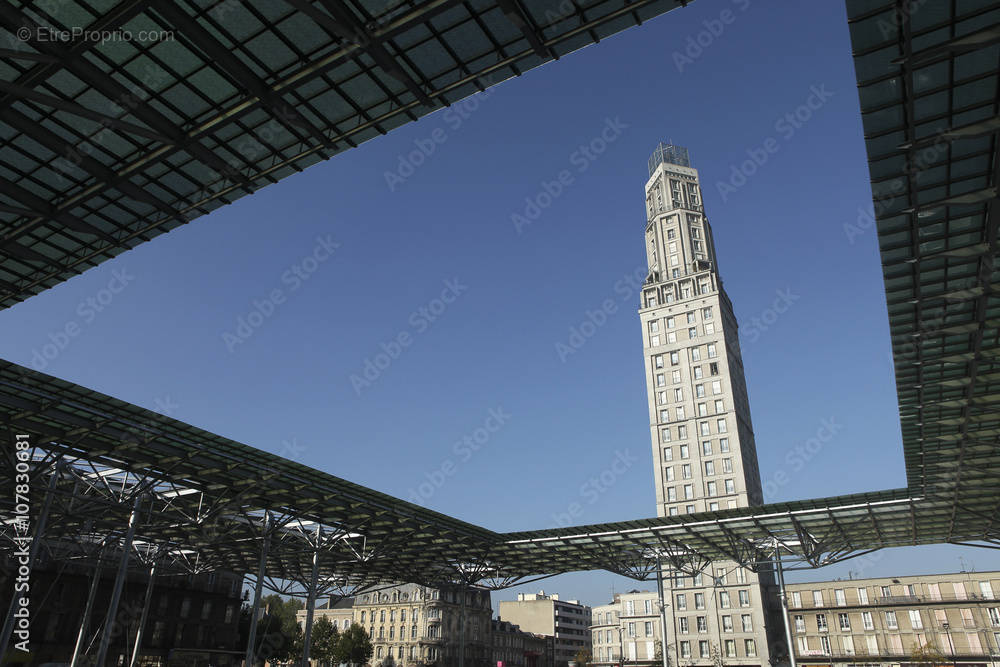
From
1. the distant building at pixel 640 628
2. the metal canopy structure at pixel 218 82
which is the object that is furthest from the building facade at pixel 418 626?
the metal canopy structure at pixel 218 82

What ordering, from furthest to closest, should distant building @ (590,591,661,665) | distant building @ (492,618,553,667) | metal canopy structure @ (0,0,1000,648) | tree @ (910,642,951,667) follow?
1. distant building @ (492,618,553,667)
2. distant building @ (590,591,661,665)
3. tree @ (910,642,951,667)
4. metal canopy structure @ (0,0,1000,648)

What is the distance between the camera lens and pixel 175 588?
71.1 metres

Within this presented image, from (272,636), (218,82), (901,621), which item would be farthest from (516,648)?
(218,82)

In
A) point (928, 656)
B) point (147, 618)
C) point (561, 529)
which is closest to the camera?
point (561, 529)

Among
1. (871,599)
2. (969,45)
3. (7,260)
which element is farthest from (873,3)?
(871,599)

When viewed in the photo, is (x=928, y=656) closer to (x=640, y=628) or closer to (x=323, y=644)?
(x=640, y=628)

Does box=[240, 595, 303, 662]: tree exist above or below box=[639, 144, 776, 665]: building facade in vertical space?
below

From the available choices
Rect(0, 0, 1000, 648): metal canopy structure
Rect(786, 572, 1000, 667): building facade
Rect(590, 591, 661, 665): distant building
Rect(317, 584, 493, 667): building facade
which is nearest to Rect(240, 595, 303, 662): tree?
Rect(317, 584, 493, 667): building facade

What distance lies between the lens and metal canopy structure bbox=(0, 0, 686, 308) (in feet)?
40.0

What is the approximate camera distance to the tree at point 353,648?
8388 cm

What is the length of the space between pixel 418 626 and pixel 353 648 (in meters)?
14.8

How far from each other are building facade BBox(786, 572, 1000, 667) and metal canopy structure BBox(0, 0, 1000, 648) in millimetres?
45020

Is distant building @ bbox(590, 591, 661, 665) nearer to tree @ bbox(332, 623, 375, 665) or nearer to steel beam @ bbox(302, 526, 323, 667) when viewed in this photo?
tree @ bbox(332, 623, 375, 665)

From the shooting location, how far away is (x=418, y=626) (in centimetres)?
9731
